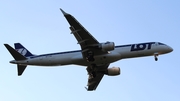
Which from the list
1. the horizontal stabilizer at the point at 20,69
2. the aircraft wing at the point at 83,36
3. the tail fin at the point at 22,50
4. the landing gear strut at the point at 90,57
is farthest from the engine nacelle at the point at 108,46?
the horizontal stabilizer at the point at 20,69

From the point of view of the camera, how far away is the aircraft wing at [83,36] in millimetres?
58019

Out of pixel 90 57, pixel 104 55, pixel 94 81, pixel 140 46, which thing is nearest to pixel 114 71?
pixel 94 81

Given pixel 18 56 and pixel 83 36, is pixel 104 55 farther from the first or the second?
pixel 18 56

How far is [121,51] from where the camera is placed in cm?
6494

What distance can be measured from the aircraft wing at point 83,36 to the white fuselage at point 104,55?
1.71 meters

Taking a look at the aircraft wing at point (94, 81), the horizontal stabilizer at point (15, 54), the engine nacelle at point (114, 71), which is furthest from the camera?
the aircraft wing at point (94, 81)

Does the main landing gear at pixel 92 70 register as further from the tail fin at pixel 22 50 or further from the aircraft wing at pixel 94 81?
the tail fin at pixel 22 50

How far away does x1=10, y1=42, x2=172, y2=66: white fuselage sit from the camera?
64.7 metres

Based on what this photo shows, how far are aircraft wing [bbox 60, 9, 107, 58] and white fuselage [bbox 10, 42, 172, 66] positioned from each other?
1.71 metres

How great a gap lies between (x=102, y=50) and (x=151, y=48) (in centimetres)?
942

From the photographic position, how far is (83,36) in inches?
2418

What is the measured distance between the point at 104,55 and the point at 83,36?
558cm

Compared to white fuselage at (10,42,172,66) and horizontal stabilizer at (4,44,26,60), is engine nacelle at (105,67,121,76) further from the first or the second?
horizontal stabilizer at (4,44,26,60)

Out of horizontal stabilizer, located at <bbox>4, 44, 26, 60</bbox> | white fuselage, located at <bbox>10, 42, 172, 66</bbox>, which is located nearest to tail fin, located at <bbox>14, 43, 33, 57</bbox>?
white fuselage, located at <bbox>10, 42, 172, 66</bbox>
